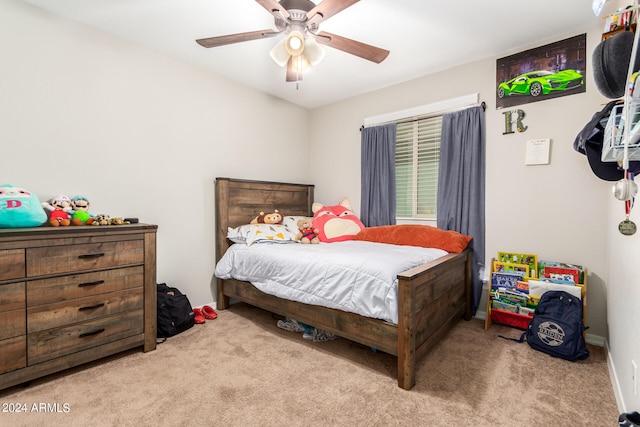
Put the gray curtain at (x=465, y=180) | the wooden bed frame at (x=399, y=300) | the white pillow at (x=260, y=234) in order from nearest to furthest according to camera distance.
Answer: the wooden bed frame at (x=399, y=300) < the gray curtain at (x=465, y=180) < the white pillow at (x=260, y=234)

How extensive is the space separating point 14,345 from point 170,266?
3.92 feet

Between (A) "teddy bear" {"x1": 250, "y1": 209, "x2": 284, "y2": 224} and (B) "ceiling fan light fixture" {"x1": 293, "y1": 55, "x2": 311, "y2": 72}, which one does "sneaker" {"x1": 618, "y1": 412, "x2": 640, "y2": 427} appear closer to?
(B) "ceiling fan light fixture" {"x1": 293, "y1": 55, "x2": 311, "y2": 72}

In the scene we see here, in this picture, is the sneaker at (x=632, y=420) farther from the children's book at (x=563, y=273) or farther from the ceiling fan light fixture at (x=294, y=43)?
the ceiling fan light fixture at (x=294, y=43)

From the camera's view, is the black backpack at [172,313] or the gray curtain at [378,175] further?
the gray curtain at [378,175]

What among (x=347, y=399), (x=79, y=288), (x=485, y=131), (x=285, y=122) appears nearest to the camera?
(x=347, y=399)

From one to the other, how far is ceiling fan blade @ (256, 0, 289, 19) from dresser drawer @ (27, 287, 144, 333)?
6.61ft

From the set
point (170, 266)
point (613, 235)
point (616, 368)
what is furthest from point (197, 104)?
point (616, 368)

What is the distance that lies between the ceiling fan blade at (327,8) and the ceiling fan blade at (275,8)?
0.47 feet

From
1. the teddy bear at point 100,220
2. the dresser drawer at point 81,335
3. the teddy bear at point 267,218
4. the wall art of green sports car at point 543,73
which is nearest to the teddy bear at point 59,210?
the teddy bear at point 100,220

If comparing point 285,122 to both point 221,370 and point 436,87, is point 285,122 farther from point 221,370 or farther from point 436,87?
point 221,370

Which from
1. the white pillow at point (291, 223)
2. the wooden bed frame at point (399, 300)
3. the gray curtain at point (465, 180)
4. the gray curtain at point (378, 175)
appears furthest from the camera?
the gray curtain at point (378, 175)

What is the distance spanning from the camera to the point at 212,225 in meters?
3.09

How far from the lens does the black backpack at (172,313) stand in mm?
2375

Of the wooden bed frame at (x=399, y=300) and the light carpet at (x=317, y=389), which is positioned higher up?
the wooden bed frame at (x=399, y=300)
